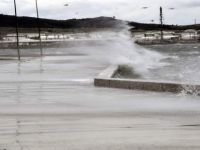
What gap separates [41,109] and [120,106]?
5.61 feet

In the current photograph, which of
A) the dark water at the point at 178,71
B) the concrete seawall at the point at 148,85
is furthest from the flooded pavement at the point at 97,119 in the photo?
the dark water at the point at 178,71

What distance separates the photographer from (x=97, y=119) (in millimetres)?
11164

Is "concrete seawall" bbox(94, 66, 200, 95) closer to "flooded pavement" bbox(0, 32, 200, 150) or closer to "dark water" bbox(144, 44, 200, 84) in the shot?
"flooded pavement" bbox(0, 32, 200, 150)

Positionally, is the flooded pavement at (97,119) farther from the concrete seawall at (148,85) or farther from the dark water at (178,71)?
the dark water at (178,71)

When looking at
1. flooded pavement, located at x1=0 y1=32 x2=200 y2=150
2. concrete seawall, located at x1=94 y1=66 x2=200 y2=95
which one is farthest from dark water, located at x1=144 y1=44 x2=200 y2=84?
flooded pavement, located at x1=0 y1=32 x2=200 y2=150

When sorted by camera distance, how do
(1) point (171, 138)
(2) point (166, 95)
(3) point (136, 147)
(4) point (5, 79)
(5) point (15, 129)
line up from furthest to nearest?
(4) point (5, 79)
(2) point (166, 95)
(5) point (15, 129)
(1) point (171, 138)
(3) point (136, 147)

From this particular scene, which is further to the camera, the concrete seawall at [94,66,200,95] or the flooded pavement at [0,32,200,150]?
the concrete seawall at [94,66,200,95]

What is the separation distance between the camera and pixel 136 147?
27.3 feet

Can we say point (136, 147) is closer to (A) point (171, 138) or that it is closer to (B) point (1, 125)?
(A) point (171, 138)

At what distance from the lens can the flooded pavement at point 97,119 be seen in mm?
8672

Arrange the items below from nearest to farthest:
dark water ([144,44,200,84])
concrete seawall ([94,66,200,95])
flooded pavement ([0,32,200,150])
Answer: flooded pavement ([0,32,200,150]), concrete seawall ([94,66,200,95]), dark water ([144,44,200,84])

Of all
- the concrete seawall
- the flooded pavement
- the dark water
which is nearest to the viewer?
the flooded pavement

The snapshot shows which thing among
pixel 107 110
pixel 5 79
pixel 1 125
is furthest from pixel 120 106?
pixel 5 79

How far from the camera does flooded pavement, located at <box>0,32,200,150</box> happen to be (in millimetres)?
8672
